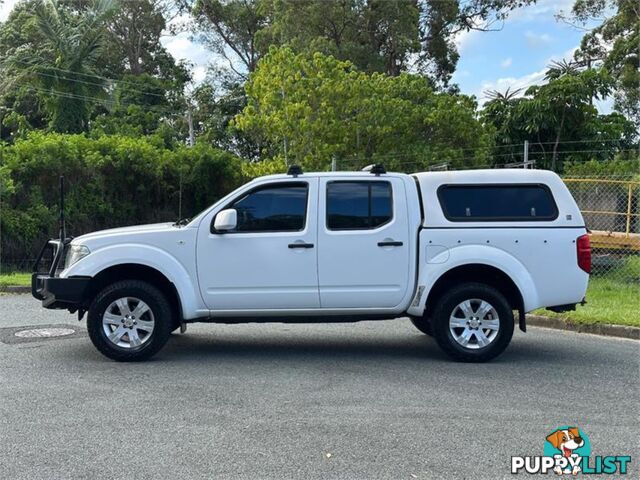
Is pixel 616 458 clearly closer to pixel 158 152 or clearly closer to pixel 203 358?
pixel 203 358

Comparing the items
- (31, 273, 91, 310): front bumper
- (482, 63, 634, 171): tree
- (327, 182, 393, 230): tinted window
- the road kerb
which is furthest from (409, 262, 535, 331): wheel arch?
(482, 63, 634, 171): tree

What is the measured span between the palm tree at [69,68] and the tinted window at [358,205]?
72.0 feet

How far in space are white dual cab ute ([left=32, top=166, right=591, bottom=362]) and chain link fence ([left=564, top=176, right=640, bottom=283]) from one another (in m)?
6.29

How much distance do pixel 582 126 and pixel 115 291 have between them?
83.0 ft

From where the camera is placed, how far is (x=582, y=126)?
28344 mm

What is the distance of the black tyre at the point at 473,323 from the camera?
7.29 meters

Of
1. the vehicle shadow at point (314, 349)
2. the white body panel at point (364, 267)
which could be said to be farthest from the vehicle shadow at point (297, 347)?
the white body panel at point (364, 267)

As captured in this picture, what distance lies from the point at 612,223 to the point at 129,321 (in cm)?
1179

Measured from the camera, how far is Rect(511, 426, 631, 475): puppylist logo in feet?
14.7

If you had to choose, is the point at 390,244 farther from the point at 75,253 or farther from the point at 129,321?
the point at 75,253

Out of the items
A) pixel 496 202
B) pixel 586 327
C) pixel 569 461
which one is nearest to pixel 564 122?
pixel 586 327

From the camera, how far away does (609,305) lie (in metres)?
10.4

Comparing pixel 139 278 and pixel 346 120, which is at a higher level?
pixel 346 120

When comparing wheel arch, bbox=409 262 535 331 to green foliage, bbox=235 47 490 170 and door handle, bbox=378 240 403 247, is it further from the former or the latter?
green foliage, bbox=235 47 490 170
